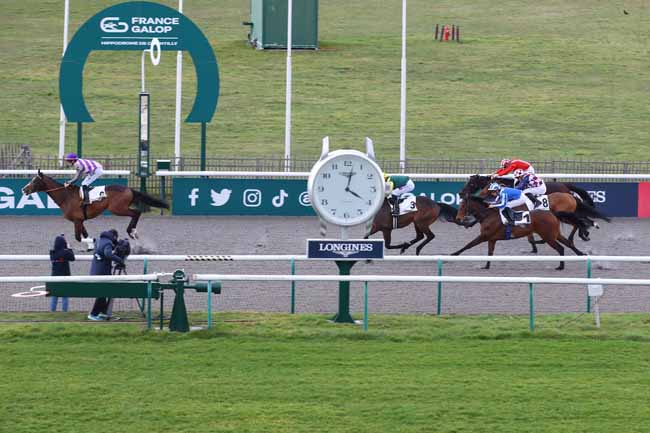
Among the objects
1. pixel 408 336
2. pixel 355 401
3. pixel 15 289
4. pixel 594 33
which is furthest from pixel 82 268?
pixel 594 33

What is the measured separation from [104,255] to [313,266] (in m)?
4.79

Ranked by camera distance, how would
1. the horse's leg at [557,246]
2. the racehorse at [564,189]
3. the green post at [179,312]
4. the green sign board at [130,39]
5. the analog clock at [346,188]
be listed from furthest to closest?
1. the green sign board at [130,39]
2. the racehorse at [564,189]
3. the horse's leg at [557,246]
4. the analog clock at [346,188]
5. the green post at [179,312]

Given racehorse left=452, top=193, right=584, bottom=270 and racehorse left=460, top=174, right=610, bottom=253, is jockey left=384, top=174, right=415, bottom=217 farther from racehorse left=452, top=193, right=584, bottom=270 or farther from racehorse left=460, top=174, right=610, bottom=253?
racehorse left=452, top=193, right=584, bottom=270

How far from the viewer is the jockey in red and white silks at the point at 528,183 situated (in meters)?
19.6

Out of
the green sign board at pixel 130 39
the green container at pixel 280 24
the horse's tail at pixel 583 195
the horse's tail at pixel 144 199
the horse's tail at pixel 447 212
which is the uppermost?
the green container at pixel 280 24

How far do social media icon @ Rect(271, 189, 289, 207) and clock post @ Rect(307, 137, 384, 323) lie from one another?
10450 millimetres

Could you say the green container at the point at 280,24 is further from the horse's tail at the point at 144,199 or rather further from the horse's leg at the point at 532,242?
the horse's leg at the point at 532,242

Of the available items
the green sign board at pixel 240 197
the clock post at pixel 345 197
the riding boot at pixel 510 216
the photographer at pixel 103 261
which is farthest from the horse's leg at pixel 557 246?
the photographer at pixel 103 261

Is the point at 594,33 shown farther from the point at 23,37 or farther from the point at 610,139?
the point at 23,37

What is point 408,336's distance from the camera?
12508mm

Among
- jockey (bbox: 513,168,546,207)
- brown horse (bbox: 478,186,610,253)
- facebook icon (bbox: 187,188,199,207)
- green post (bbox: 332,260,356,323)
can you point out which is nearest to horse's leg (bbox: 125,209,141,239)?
facebook icon (bbox: 187,188,199,207)

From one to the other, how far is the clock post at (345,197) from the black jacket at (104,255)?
2245 mm

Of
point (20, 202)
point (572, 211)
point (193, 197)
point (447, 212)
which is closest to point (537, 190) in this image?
point (572, 211)

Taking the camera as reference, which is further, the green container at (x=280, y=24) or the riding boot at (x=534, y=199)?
the green container at (x=280, y=24)
